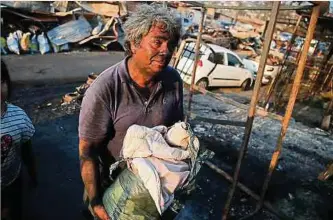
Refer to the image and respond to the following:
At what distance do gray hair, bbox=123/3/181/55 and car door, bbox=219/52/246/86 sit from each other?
945cm

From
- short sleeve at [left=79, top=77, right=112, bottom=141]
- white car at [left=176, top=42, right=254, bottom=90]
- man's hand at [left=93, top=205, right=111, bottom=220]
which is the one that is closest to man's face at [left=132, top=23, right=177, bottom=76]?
short sleeve at [left=79, top=77, right=112, bottom=141]

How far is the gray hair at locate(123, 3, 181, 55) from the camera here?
5.62 ft

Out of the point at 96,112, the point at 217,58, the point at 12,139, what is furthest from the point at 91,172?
the point at 217,58

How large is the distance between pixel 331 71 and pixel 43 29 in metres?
12.4

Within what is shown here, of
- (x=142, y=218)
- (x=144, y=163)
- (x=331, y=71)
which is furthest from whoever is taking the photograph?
(x=331, y=71)

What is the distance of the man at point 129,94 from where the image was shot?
5.64 ft

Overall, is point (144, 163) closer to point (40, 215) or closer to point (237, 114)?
point (40, 215)

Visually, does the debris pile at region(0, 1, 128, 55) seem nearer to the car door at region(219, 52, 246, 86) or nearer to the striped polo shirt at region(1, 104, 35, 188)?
the car door at region(219, 52, 246, 86)

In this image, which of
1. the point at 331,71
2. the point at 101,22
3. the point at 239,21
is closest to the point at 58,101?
the point at 331,71

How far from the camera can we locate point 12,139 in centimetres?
199

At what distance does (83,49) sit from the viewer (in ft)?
47.6

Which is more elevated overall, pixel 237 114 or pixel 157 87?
pixel 157 87

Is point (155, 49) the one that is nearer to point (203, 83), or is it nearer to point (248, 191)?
point (248, 191)

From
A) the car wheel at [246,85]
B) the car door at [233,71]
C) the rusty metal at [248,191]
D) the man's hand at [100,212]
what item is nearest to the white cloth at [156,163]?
the man's hand at [100,212]
